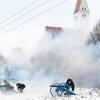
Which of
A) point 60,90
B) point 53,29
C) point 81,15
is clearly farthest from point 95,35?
point 81,15

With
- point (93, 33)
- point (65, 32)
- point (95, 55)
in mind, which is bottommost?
point (95, 55)

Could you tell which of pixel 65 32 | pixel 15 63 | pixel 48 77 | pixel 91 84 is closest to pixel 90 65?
pixel 91 84

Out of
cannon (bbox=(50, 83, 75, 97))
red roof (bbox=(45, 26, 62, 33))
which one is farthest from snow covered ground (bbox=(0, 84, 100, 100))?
red roof (bbox=(45, 26, 62, 33))

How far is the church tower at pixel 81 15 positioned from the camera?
16145 cm

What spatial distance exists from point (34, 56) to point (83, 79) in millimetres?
25628

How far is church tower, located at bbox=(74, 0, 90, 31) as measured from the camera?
161 metres

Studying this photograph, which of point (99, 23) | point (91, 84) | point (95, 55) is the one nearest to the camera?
point (95, 55)

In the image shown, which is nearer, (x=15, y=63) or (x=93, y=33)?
(x=93, y=33)

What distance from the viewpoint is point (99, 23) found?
90.7 m

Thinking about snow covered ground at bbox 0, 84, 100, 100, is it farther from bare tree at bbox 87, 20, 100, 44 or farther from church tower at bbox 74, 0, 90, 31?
church tower at bbox 74, 0, 90, 31

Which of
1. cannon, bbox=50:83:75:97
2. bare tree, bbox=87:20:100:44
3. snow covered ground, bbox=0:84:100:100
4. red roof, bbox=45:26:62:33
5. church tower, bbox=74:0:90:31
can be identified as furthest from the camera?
church tower, bbox=74:0:90:31

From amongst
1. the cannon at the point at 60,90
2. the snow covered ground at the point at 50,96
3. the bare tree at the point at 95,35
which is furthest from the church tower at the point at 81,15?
the cannon at the point at 60,90

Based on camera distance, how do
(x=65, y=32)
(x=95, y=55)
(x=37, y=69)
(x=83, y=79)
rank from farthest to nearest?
(x=65, y=32) < (x=37, y=69) < (x=83, y=79) < (x=95, y=55)

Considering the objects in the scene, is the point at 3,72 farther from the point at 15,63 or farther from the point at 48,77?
the point at 48,77
